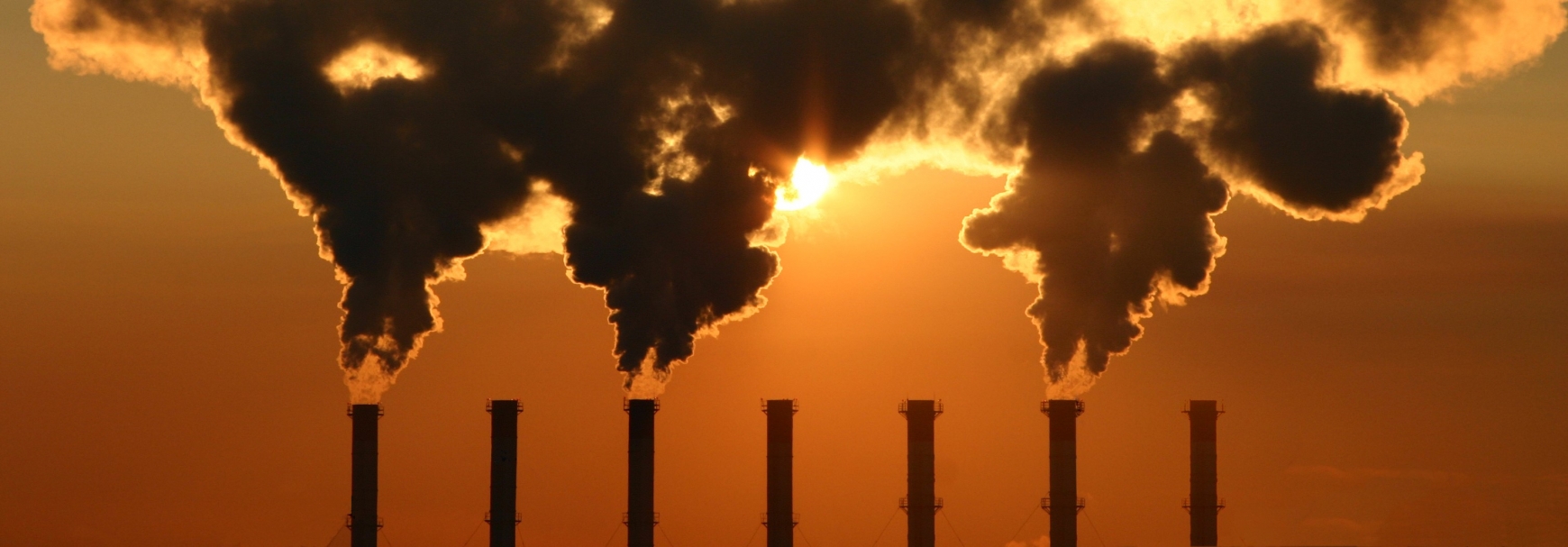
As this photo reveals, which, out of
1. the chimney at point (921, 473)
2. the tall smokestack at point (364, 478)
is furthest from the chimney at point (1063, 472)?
the tall smokestack at point (364, 478)

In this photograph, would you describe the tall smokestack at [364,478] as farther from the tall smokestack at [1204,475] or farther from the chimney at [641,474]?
the tall smokestack at [1204,475]

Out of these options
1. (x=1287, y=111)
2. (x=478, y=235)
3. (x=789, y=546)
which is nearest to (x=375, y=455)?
(x=478, y=235)

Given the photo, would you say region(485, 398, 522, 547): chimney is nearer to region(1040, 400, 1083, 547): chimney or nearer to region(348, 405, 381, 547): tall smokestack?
region(348, 405, 381, 547): tall smokestack

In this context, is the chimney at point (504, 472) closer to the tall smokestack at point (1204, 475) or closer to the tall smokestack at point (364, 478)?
the tall smokestack at point (364, 478)

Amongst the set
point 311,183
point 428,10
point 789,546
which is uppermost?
point 428,10

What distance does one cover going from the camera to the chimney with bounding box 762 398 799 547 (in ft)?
211

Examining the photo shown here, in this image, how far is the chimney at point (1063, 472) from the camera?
64562 mm

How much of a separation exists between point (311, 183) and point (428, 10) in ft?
18.5

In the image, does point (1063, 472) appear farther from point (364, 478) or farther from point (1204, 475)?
point (364, 478)

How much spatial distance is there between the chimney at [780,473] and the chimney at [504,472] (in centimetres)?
666

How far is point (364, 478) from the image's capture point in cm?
6438

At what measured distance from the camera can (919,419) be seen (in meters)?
65.6

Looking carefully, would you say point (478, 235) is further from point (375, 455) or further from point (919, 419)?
point (919, 419)

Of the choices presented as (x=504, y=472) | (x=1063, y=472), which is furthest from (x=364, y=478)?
(x=1063, y=472)
